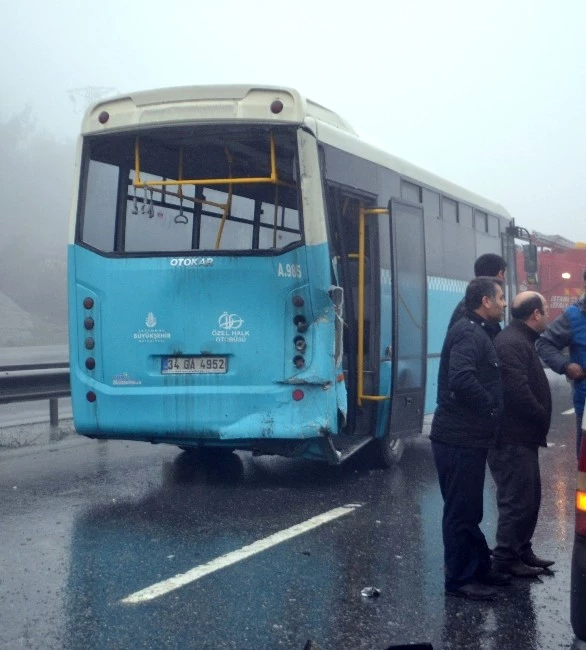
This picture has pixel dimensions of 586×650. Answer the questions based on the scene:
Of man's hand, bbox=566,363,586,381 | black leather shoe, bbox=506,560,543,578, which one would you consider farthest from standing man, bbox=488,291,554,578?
man's hand, bbox=566,363,586,381

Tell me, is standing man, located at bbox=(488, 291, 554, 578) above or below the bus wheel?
above

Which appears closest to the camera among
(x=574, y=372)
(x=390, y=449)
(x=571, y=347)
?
(x=574, y=372)

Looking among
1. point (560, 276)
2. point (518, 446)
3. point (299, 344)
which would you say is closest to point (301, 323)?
point (299, 344)

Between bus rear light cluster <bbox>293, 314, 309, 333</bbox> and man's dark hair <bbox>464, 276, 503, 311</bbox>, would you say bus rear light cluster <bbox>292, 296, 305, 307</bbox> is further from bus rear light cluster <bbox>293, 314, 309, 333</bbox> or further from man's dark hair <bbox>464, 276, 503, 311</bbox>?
man's dark hair <bbox>464, 276, 503, 311</bbox>

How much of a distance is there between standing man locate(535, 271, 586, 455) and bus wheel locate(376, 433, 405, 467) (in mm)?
3100

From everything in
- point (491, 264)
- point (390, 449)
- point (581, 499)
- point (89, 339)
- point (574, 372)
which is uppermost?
point (491, 264)

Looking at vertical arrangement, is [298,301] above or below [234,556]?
above

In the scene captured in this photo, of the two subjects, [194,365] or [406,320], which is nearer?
[194,365]

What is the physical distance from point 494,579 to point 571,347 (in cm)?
196

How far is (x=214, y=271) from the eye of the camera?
A: 29.1 ft

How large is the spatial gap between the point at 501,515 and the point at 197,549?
2007 mm

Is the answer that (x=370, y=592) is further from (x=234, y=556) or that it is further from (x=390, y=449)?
(x=390, y=449)

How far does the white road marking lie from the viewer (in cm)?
580

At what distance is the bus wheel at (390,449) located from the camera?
1043 cm
